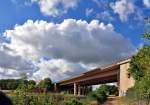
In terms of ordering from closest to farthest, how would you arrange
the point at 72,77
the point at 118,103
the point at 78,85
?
the point at 118,103, the point at 72,77, the point at 78,85

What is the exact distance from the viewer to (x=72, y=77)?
133m

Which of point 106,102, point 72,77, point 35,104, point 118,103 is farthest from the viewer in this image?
point 72,77

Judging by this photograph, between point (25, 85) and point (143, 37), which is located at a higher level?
point (143, 37)

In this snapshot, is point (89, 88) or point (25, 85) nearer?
point (25, 85)

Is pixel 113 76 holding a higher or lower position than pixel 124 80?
higher

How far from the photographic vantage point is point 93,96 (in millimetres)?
86250

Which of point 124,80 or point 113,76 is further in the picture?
point 113,76

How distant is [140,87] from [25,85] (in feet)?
35.0

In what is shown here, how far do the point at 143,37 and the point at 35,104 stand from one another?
36.2 ft

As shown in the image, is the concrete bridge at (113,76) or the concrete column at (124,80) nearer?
the concrete column at (124,80)

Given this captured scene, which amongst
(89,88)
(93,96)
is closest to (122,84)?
(93,96)

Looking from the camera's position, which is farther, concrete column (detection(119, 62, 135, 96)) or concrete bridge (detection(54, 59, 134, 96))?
concrete bridge (detection(54, 59, 134, 96))

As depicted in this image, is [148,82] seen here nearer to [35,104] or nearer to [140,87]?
[140,87]

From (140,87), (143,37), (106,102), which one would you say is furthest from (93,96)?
(143,37)
